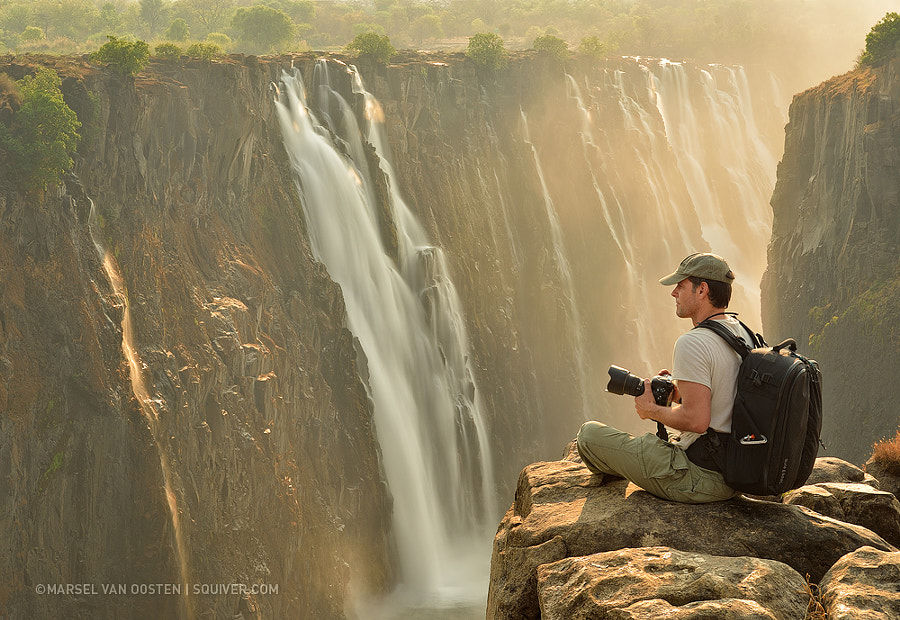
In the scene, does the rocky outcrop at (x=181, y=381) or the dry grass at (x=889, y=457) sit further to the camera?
the rocky outcrop at (x=181, y=381)

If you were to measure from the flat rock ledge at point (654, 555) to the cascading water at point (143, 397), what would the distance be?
1532cm

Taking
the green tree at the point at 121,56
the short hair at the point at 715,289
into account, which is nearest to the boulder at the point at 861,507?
the short hair at the point at 715,289

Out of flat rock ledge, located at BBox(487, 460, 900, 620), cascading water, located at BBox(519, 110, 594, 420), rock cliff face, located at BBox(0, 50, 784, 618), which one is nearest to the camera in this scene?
flat rock ledge, located at BBox(487, 460, 900, 620)

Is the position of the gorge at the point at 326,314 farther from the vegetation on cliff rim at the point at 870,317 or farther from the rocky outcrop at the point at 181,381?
the vegetation on cliff rim at the point at 870,317

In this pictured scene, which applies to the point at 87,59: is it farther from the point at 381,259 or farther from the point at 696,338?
the point at 696,338

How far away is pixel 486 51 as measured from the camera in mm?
39594

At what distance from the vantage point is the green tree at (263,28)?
169ft

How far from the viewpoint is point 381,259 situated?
A: 29.5m

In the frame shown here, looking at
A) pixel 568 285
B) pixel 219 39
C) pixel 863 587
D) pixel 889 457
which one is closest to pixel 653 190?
pixel 568 285

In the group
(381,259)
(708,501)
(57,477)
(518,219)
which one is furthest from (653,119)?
(708,501)

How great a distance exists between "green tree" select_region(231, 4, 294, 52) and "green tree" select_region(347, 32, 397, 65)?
1988cm

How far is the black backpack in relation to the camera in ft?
Result: 19.0

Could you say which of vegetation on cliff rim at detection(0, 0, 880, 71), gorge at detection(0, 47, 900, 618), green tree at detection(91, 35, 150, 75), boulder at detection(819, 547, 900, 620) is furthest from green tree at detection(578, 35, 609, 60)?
boulder at detection(819, 547, 900, 620)

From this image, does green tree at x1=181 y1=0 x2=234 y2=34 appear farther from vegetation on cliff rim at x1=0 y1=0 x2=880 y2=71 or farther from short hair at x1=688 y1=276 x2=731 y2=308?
short hair at x1=688 y1=276 x2=731 y2=308
